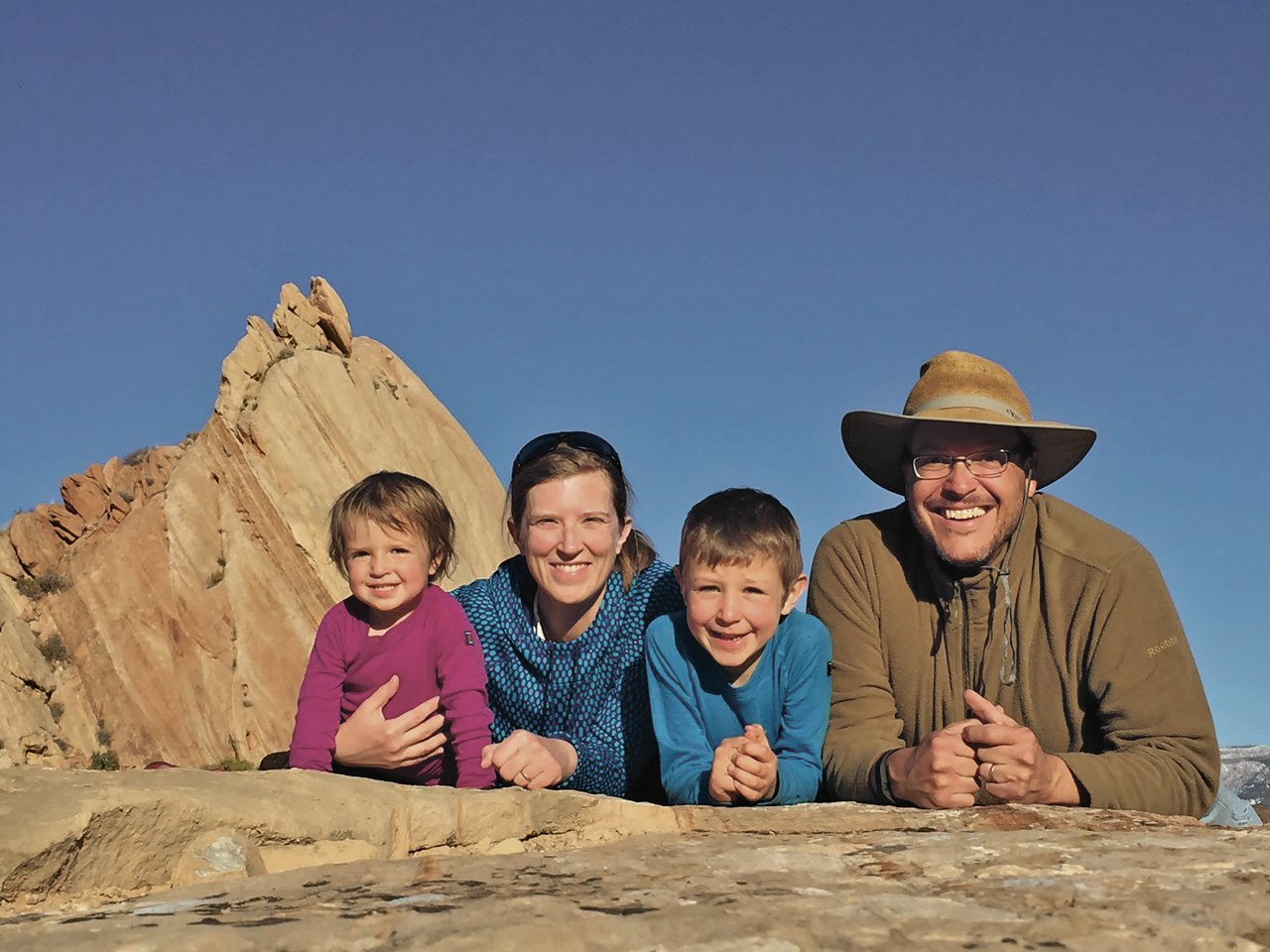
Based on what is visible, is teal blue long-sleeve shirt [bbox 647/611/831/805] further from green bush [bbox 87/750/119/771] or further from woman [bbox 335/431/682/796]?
green bush [bbox 87/750/119/771]

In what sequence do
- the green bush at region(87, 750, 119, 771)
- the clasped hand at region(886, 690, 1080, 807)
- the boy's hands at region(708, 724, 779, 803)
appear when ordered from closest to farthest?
the clasped hand at region(886, 690, 1080, 807) → the boy's hands at region(708, 724, 779, 803) → the green bush at region(87, 750, 119, 771)

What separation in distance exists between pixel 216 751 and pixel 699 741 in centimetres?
1893

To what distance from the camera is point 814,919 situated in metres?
1.88

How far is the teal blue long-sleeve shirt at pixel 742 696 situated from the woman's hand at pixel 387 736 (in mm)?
839

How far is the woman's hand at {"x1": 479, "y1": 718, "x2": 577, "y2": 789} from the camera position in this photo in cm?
404

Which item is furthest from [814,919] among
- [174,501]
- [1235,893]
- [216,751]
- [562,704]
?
[174,501]

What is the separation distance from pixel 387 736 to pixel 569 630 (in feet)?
2.60

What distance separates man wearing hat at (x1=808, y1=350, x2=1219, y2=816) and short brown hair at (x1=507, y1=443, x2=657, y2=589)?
2.40 ft

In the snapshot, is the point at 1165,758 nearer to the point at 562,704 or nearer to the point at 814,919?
the point at 562,704

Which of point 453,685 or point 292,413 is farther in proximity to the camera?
point 292,413

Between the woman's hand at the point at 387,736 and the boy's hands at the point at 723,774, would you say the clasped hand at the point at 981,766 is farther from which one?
the woman's hand at the point at 387,736

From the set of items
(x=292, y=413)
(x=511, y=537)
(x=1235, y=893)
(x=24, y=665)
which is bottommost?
(x=1235, y=893)

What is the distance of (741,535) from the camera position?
4074mm

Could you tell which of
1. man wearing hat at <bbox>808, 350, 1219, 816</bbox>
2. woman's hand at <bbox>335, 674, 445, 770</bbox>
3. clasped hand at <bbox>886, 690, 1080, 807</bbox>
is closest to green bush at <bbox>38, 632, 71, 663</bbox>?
woman's hand at <bbox>335, 674, 445, 770</bbox>
